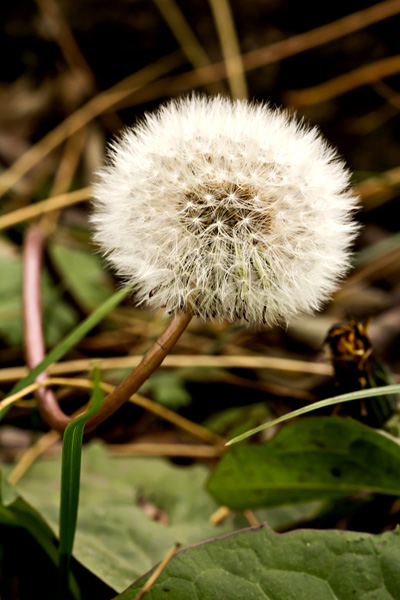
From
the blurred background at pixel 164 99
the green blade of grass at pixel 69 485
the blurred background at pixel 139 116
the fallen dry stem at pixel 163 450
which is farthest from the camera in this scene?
the blurred background at pixel 164 99

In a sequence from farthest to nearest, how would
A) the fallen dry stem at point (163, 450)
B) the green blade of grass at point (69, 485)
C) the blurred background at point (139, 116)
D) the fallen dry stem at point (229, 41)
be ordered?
1. the fallen dry stem at point (229, 41)
2. the blurred background at point (139, 116)
3. the fallen dry stem at point (163, 450)
4. the green blade of grass at point (69, 485)

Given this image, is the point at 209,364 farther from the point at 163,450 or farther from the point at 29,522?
the point at 29,522

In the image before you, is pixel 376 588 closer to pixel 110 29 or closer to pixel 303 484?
pixel 303 484

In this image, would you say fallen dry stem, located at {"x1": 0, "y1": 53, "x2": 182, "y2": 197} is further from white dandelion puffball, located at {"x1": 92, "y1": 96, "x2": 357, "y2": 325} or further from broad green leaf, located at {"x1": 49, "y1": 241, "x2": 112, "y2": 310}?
white dandelion puffball, located at {"x1": 92, "y1": 96, "x2": 357, "y2": 325}

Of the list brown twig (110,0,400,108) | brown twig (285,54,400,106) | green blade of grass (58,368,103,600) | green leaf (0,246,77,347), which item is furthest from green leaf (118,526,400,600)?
brown twig (110,0,400,108)

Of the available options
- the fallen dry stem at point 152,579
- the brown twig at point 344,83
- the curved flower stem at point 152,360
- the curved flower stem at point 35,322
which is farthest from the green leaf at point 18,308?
the brown twig at point 344,83

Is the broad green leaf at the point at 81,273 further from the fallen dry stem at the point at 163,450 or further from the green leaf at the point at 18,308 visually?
the fallen dry stem at the point at 163,450
